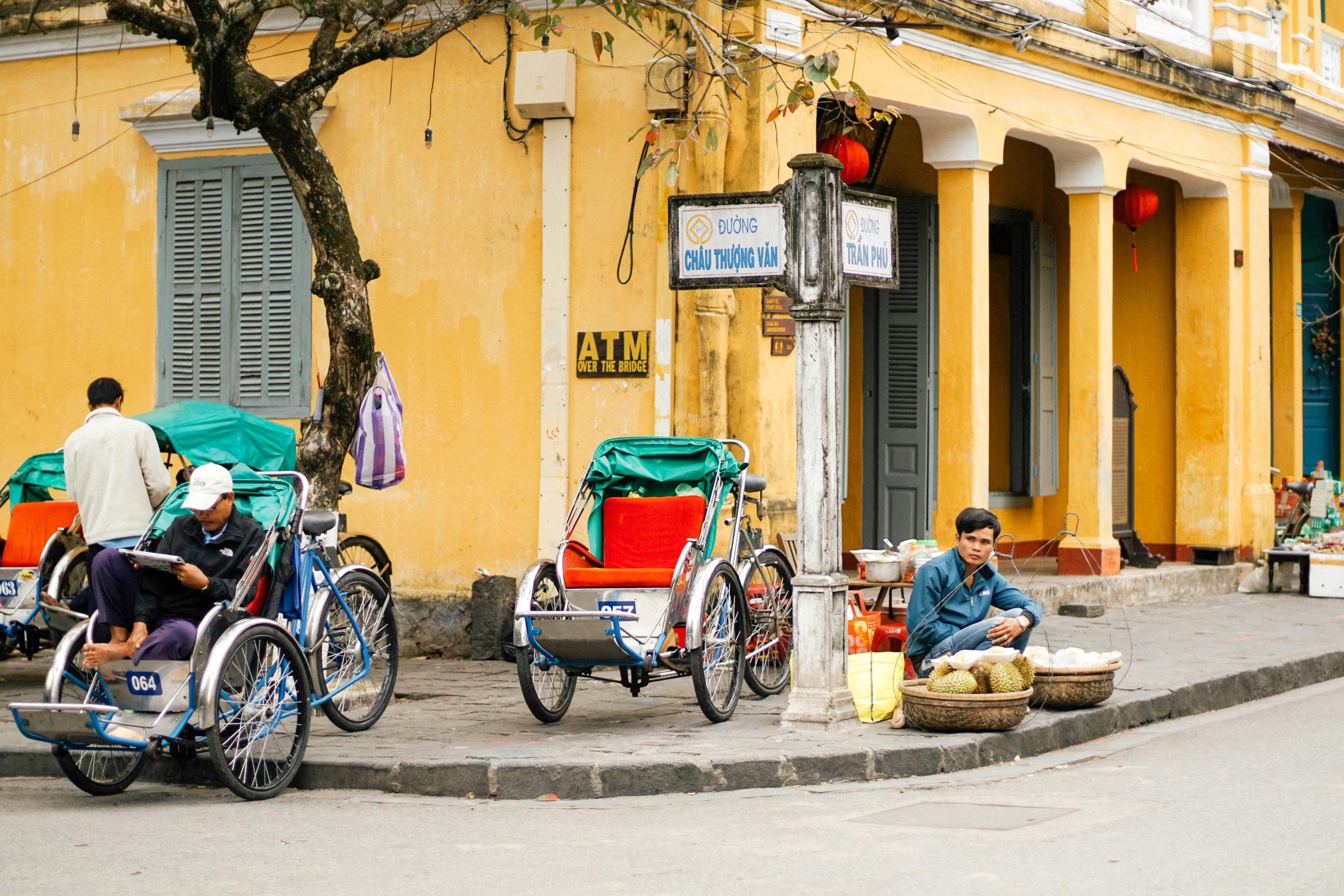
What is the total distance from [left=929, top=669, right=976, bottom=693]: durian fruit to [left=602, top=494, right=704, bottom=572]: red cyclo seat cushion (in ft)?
5.73

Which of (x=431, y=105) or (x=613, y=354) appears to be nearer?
(x=613, y=354)

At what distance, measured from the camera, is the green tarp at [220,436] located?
31.7 feet

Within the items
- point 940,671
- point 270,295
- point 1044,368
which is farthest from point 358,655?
point 1044,368

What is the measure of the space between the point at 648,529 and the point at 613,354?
234 cm

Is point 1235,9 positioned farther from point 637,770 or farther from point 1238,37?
point 637,770

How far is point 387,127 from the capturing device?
11.8 m

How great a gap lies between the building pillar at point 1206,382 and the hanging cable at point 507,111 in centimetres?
757

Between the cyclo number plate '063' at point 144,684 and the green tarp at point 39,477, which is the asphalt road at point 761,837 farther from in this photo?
the green tarp at point 39,477

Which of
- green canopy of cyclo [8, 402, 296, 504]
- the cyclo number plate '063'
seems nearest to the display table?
green canopy of cyclo [8, 402, 296, 504]

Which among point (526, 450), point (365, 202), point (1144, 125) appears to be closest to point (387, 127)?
point (365, 202)

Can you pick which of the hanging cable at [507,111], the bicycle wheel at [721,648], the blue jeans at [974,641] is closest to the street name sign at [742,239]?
the bicycle wheel at [721,648]

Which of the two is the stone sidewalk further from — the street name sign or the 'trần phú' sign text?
the street name sign

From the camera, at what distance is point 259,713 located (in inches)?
269

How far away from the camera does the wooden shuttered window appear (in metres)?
12.3
